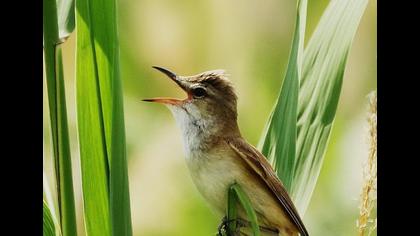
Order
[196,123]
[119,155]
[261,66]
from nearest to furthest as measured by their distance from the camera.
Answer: [119,155] → [196,123] → [261,66]

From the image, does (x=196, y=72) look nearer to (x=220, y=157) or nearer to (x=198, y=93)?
(x=198, y=93)

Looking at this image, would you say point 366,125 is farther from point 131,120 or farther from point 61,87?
point 61,87

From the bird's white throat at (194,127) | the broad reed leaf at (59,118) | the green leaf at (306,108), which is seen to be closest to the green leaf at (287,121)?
the green leaf at (306,108)

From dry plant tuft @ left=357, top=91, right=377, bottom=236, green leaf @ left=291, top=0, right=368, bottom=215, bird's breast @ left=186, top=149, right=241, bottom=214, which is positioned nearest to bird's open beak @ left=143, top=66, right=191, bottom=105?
bird's breast @ left=186, top=149, right=241, bottom=214

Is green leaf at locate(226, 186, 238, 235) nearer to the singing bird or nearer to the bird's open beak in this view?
the singing bird

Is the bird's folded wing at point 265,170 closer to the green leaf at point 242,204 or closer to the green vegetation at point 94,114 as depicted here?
the green leaf at point 242,204

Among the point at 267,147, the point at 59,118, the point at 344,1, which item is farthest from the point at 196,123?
the point at 344,1
